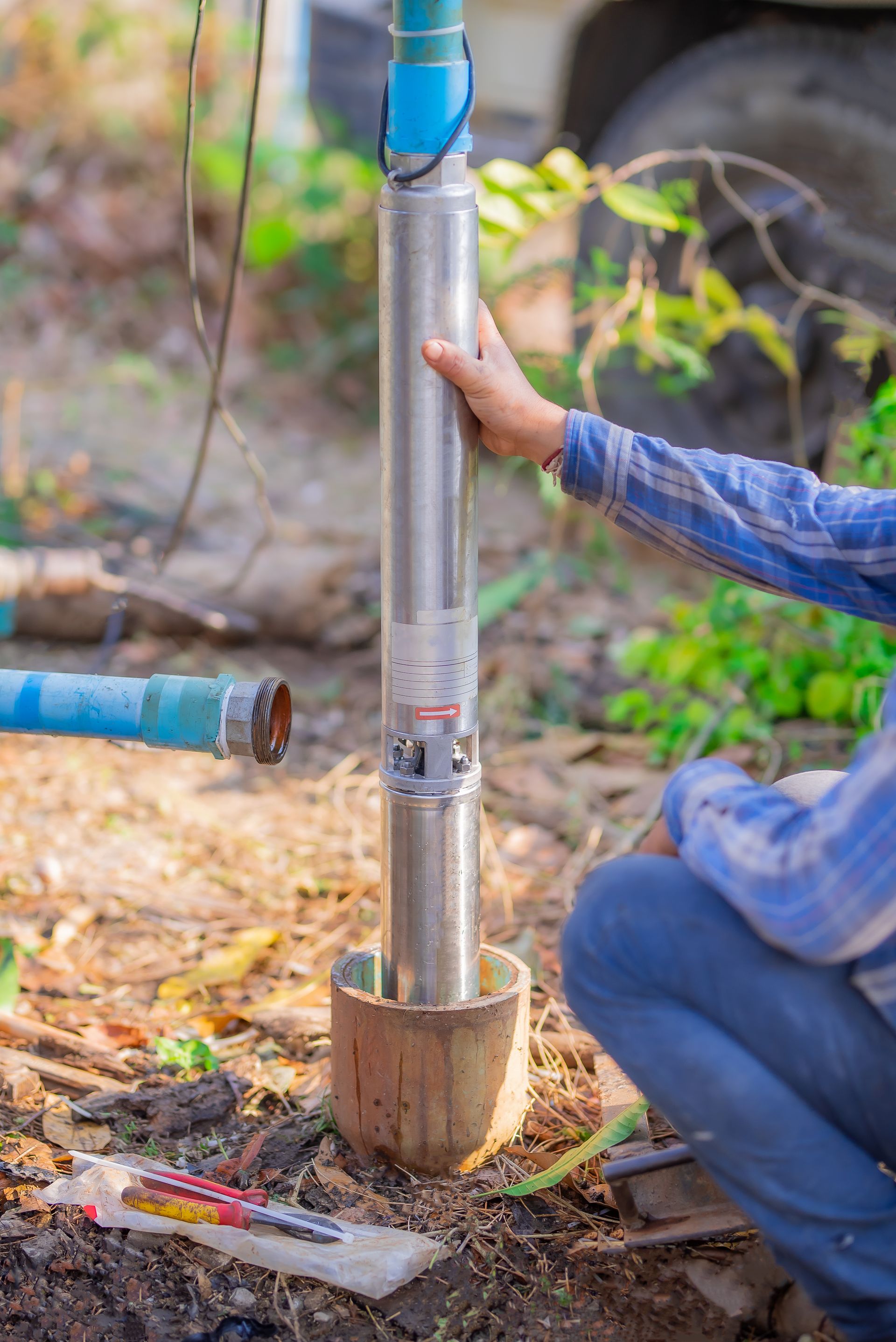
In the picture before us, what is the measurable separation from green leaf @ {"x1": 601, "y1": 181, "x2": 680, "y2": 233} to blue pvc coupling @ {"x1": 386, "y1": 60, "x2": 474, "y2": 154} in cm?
133

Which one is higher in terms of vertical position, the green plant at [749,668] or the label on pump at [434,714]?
the label on pump at [434,714]

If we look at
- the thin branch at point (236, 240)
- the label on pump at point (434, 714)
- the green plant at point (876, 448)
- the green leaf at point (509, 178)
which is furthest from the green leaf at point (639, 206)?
the label on pump at point (434, 714)

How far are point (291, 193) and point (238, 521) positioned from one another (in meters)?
2.88

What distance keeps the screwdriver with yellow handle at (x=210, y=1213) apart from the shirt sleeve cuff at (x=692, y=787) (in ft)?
2.58

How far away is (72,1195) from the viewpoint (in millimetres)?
1878

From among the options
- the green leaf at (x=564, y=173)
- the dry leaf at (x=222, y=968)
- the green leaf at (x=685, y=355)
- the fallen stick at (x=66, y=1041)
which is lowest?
the dry leaf at (x=222, y=968)

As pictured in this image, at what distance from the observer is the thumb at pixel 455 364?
5.77ft

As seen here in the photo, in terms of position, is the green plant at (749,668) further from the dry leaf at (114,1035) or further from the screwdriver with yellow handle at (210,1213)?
the screwdriver with yellow handle at (210,1213)

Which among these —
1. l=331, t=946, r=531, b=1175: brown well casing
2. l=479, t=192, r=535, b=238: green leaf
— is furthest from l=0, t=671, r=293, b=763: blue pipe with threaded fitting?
l=479, t=192, r=535, b=238: green leaf

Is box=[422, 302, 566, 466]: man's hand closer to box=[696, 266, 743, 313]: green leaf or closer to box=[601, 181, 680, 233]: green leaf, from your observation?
box=[601, 181, 680, 233]: green leaf

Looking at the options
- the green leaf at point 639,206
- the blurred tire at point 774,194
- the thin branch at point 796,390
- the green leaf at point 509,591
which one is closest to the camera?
the green leaf at point 639,206

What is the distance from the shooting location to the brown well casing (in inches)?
74.7

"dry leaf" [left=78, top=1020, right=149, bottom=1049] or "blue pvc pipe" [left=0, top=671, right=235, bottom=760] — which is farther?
"dry leaf" [left=78, top=1020, right=149, bottom=1049]

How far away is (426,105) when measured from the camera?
1.73 meters
